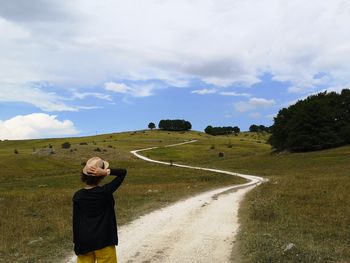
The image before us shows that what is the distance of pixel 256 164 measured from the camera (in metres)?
82.7

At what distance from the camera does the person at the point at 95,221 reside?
27.5 ft

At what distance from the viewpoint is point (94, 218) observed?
845 cm

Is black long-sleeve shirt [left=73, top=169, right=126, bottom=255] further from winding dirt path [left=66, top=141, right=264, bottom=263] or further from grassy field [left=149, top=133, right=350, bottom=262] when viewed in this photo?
grassy field [left=149, top=133, right=350, bottom=262]

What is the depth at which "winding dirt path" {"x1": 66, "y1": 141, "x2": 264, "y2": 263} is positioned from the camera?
13359 millimetres

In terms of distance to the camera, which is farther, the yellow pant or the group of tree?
the group of tree

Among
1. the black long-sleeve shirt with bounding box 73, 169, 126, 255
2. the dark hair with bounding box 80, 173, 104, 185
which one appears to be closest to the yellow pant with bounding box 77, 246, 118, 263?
the black long-sleeve shirt with bounding box 73, 169, 126, 255

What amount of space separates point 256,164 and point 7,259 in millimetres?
71826

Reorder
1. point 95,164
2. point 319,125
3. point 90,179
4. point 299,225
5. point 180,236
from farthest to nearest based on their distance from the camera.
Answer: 1. point 319,125
2. point 299,225
3. point 180,236
4. point 90,179
5. point 95,164

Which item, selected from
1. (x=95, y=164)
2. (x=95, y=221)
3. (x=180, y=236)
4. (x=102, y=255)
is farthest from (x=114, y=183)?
(x=180, y=236)

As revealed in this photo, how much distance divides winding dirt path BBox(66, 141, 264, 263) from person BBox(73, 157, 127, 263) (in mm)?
4447

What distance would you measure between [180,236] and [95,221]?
8323 millimetres

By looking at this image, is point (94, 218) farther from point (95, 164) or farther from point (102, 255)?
point (95, 164)

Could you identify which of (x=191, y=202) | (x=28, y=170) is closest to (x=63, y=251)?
(x=191, y=202)

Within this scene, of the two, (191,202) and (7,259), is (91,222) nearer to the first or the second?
(7,259)
